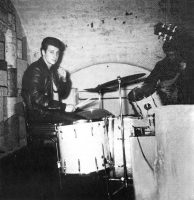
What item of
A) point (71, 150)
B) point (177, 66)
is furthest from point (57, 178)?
point (177, 66)

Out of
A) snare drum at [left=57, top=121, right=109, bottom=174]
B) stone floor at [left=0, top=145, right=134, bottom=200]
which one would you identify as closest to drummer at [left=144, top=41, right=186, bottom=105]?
stone floor at [left=0, top=145, right=134, bottom=200]

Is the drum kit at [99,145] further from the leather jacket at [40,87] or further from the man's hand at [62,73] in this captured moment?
the man's hand at [62,73]

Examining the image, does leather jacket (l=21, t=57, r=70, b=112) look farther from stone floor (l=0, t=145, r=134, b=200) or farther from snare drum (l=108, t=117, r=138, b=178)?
snare drum (l=108, t=117, r=138, b=178)

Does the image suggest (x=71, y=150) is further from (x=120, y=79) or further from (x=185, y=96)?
(x=185, y=96)

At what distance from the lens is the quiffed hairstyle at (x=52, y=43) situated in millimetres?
5965

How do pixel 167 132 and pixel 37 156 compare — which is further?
pixel 37 156

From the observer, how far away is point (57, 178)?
3965 millimetres

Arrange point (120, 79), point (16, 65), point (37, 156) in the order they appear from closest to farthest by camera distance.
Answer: point (120, 79) < point (37, 156) < point (16, 65)

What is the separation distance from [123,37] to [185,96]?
Result: 1.90 m

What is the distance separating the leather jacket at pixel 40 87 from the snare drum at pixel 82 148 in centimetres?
149

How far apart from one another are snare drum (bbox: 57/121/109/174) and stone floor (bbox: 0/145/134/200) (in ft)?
0.94

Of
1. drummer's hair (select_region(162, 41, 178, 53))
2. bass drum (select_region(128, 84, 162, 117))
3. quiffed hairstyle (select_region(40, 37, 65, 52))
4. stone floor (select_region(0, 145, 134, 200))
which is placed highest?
quiffed hairstyle (select_region(40, 37, 65, 52))

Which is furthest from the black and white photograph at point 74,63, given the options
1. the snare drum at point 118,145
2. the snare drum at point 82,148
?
the snare drum at point 82,148

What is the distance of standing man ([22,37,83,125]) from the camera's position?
15.3 ft
